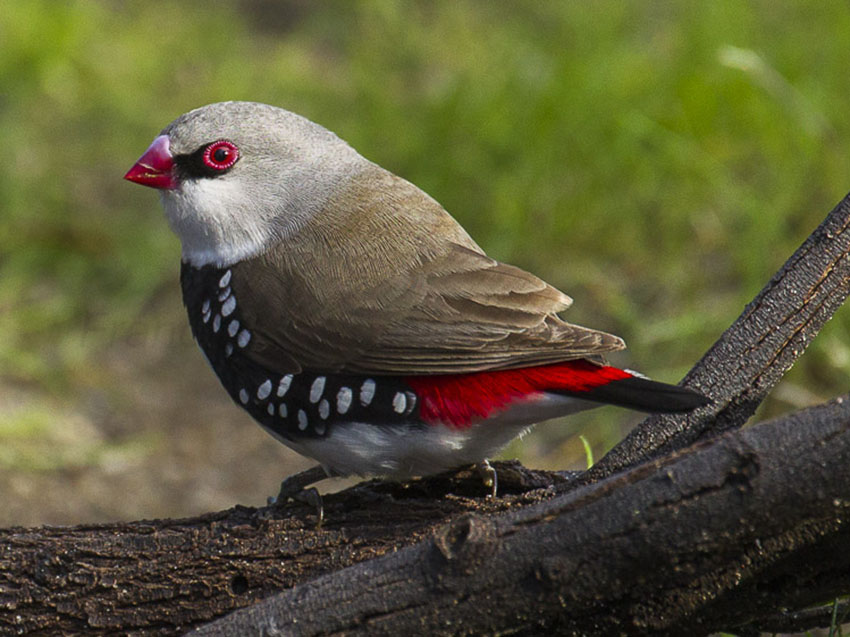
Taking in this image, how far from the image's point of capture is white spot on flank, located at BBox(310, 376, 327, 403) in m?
3.32

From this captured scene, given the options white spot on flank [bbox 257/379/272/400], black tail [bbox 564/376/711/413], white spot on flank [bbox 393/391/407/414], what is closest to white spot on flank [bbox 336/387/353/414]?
white spot on flank [bbox 393/391/407/414]

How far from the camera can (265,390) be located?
Answer: 343 centimetres

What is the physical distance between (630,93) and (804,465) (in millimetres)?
4627

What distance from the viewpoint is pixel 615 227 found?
6543 mm

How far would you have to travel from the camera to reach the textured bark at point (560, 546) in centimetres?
235

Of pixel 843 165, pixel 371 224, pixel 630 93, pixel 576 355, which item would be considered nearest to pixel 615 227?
pixel 630 93

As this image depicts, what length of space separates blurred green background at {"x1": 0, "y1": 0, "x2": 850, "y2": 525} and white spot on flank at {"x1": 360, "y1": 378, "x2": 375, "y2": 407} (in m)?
2.30

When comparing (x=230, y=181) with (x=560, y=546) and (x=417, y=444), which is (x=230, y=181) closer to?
(x=417, y=444)

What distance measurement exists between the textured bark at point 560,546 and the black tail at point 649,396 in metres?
0.16

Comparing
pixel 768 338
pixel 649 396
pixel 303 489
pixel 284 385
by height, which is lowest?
pixel 649 396

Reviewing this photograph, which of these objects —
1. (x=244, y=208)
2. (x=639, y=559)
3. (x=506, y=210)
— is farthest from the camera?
(x=506, y=210)

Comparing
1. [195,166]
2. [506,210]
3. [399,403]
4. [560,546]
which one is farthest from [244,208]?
[506,210]

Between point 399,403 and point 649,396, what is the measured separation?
773 mm

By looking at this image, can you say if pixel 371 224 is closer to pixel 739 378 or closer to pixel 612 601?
pixel 739 378
